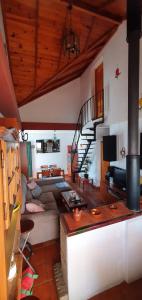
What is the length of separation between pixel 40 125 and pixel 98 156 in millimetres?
2647

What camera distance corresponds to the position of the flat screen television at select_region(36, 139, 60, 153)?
26.4 feet

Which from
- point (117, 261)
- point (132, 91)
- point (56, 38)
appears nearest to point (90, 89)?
point (56, 38)

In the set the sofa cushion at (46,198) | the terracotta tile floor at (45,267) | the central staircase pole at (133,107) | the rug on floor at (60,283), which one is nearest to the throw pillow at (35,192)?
the sofa cushion at (46,198)

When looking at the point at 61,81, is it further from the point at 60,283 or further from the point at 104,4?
the point at 60,283

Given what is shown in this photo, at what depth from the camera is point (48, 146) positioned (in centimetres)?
818

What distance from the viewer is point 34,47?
324cm

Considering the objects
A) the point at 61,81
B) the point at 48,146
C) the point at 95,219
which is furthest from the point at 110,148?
the point at 48,146

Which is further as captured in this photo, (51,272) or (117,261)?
(51,272)

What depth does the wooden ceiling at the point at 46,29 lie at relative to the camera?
2580 mm

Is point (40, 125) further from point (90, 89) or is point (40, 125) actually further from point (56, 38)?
point (56, 38)

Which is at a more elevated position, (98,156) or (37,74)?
(37,74)

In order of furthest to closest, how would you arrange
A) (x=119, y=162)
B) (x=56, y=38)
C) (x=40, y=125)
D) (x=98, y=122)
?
(x=40, y=125)
(x=98, y=122)
(x=119, y=162)
(x=56, y=38)

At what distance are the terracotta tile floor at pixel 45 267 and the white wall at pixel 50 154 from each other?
5759 mm

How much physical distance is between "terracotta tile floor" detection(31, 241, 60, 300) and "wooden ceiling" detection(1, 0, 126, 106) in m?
3.84
